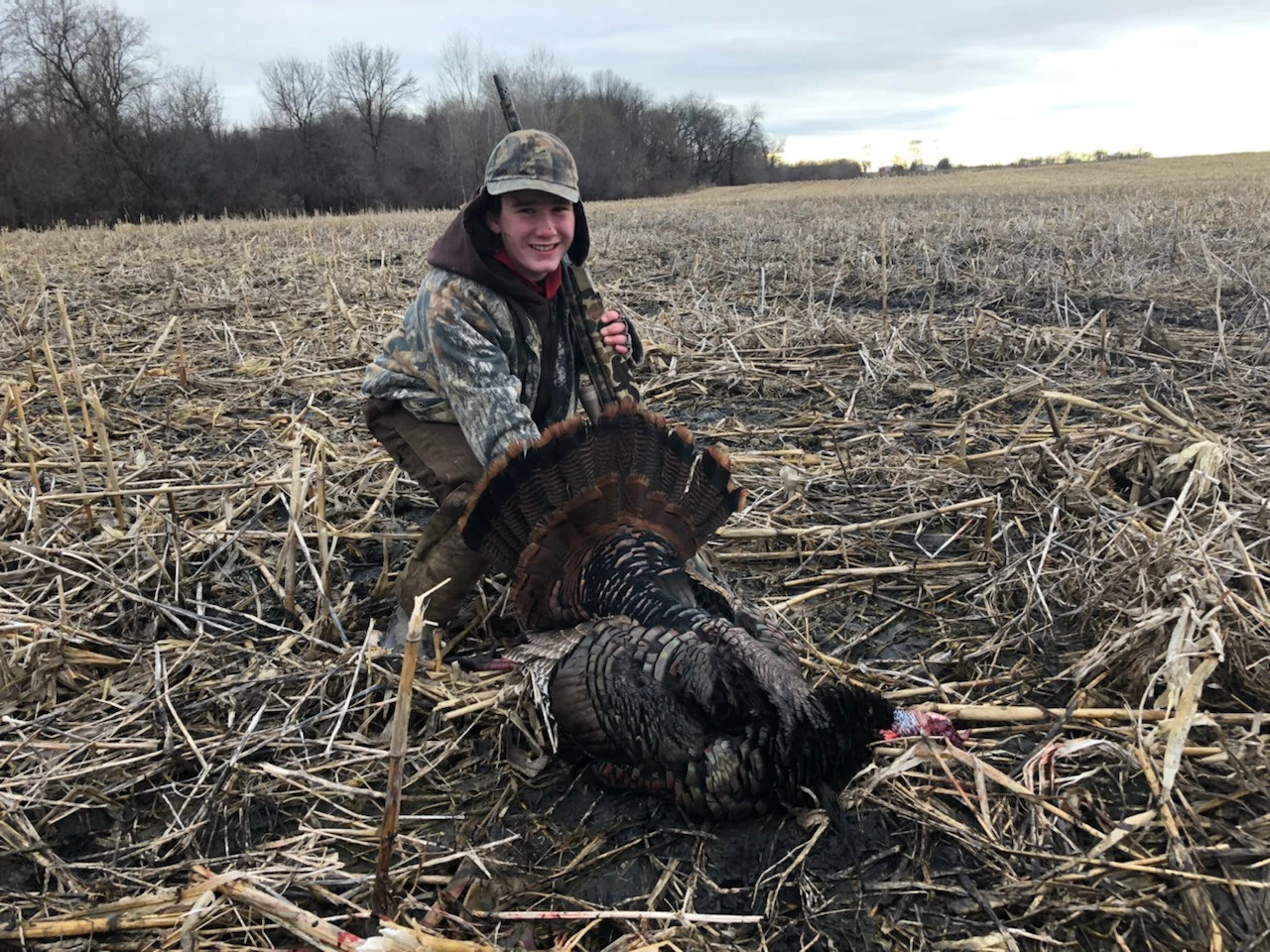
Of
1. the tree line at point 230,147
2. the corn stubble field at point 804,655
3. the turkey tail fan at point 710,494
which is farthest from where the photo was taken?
the tree line at point 230,147

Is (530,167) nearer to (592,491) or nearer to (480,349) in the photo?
(480,349)

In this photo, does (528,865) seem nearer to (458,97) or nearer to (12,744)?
(12,744)

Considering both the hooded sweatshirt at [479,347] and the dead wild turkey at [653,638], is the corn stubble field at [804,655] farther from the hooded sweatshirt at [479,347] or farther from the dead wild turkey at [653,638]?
the hooded sweatshirt at [479,347]

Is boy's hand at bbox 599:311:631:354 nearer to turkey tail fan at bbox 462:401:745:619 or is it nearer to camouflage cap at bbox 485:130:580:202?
camouflage cap at bbox 485:130:580:202

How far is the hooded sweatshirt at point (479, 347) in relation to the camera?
314 centimetres

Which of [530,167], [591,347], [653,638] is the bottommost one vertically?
[653,638]

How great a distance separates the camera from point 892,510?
13.8 feet

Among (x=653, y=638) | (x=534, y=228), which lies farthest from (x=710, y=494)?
(x=534, y=228)

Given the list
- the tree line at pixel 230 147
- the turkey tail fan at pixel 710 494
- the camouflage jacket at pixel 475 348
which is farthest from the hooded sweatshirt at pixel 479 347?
the tree line at pixel 230 147

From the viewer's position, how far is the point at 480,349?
3.20 metres

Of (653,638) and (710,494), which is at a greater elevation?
(710,494)

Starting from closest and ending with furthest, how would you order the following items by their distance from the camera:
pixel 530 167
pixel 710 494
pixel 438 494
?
pixel 710 494
pixel 530 167
pixel 438 494

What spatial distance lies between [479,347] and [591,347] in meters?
0.55

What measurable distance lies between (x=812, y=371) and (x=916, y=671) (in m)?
3.73
